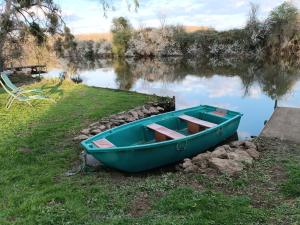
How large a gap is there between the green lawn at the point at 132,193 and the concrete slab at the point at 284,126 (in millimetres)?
1033

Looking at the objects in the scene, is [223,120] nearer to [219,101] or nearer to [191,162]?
[191,162]

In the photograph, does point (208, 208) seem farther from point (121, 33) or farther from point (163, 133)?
point (121, 33)

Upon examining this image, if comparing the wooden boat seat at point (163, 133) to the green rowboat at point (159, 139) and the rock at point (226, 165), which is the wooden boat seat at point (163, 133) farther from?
the rock at point (226, 165)

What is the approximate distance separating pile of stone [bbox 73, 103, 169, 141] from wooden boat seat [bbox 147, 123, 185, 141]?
4.08ft

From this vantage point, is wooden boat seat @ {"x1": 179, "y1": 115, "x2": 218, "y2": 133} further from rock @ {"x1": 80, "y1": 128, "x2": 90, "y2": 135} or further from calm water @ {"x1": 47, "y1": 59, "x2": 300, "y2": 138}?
rock @ {"x1": 80, "y1": 128, "x2": 90, "y2": 135}

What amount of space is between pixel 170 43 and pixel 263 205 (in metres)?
40.1

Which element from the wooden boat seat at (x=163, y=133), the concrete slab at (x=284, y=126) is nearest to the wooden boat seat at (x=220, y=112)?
the concrete slab at (x=284, y=126)

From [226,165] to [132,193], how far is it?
5.02 ft

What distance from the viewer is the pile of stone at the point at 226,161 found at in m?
5.12

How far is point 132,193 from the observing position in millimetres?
4430

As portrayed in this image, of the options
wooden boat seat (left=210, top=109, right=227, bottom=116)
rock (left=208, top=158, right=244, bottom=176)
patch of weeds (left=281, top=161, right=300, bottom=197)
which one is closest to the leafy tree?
wooden boat seat (left=210, top=109, right=227, bottom=116)

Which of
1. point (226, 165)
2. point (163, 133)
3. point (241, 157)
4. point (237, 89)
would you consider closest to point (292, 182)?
point (226, 165)

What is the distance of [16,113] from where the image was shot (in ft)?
31.2

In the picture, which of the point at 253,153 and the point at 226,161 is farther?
the point at 253,153
